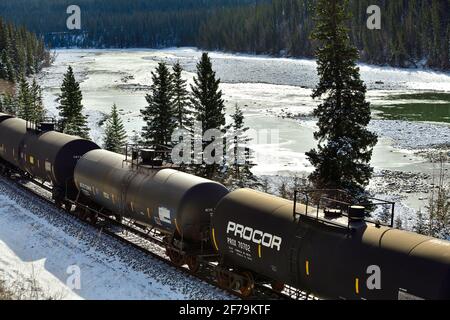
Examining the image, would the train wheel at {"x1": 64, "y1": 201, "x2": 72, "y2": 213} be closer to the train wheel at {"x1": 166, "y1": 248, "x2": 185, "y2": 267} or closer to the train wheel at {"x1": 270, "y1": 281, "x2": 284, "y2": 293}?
the train wheel at {"x1": 166, "y1": 248, "x2": 185, "y2": 267}

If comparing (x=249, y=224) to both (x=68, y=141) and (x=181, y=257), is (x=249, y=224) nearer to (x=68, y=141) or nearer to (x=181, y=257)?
(x=181, y=257)

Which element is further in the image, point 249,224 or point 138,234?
point 138,234

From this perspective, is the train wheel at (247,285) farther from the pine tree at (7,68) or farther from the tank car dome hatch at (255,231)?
the pine tree at (7,68)

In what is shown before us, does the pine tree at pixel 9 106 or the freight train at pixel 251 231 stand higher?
the pine tree at pixel 9 106

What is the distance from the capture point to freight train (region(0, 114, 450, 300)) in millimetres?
13719

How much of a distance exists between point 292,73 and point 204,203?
4818 inches

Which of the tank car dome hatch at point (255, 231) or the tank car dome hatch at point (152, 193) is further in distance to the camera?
the tank car dome hatch at point (152, 193)

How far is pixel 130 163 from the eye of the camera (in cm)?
2528

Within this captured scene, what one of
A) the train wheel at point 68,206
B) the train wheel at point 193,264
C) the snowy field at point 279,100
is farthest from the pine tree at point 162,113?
the train wheel at point 193,264

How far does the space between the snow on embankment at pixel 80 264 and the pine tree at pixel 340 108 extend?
14667 millimetres

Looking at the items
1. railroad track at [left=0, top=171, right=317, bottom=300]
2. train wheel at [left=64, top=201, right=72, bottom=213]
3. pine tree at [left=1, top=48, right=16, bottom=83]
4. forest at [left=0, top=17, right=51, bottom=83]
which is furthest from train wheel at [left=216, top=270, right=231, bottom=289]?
pine tree at [left=1, top=48, right=16, bottom=83]

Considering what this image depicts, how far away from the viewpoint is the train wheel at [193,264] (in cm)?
2140

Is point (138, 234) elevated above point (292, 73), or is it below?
below

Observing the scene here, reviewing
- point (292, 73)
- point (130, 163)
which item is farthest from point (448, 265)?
point (292, 73)
